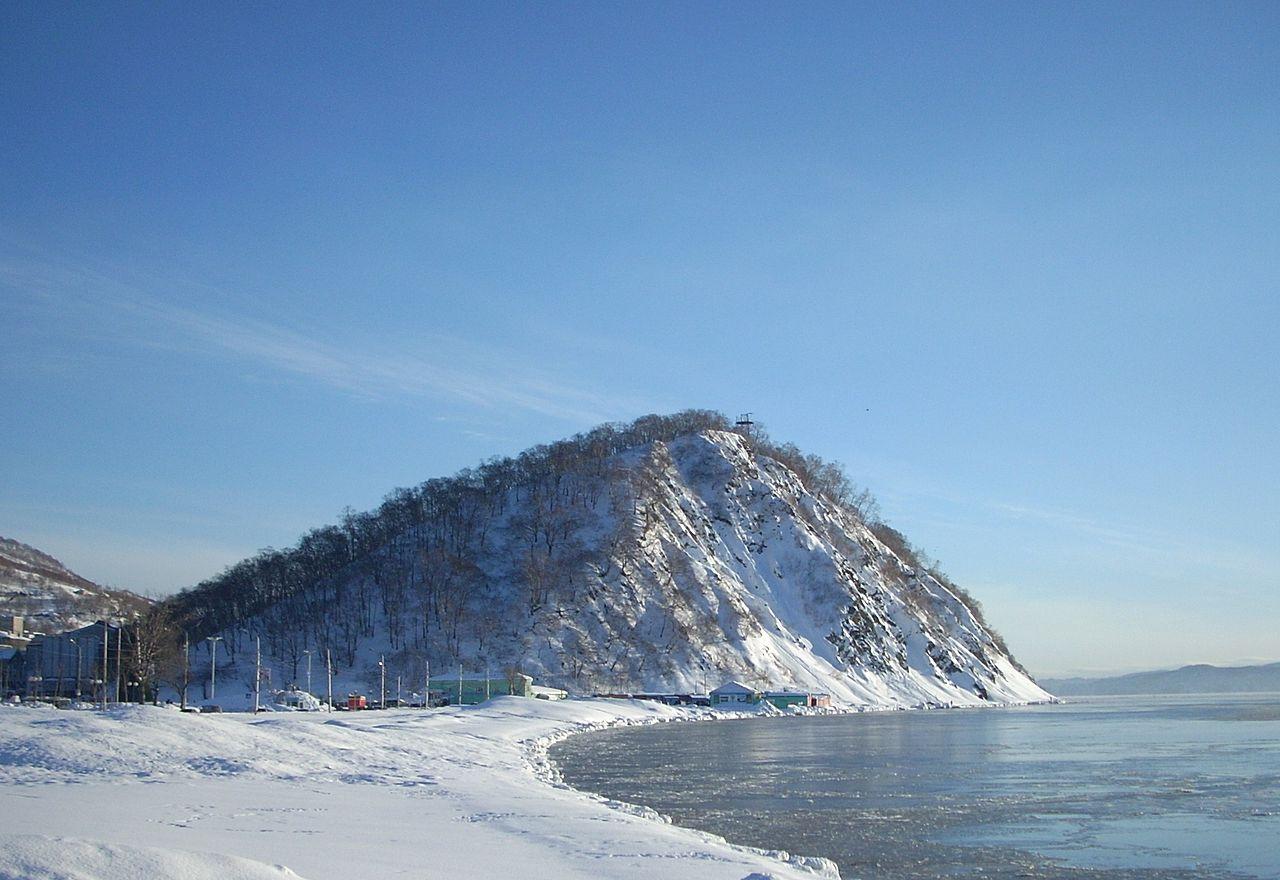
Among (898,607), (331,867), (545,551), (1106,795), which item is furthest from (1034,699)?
(331,867)

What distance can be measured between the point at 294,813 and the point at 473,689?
9515 cm

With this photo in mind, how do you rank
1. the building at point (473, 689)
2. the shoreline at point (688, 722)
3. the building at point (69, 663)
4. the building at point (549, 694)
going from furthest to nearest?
the building at point (549, 694) < the building at point (473, 689) < the building at point (69, 663) < the shoreline at point (688, 722)

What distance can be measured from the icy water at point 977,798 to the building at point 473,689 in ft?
156

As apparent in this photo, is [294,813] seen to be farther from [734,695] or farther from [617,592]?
[617,592]

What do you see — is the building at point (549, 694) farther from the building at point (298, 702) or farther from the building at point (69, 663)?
the building at point (69, 663)

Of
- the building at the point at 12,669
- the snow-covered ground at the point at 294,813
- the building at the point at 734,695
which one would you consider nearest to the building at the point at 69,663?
the building at the point at 12,669

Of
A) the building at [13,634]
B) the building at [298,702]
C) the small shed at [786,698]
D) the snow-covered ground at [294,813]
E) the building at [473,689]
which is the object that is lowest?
the small shed at [786,698]

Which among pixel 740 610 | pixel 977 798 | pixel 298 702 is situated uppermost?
pixel 740 610

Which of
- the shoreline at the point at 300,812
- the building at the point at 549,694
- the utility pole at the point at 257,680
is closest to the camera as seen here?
the shoreline at the point at 300,812

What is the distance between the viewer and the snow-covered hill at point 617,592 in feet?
481

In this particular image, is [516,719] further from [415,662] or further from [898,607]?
[898,607]

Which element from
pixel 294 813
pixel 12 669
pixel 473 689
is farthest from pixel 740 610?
pixel 294 813

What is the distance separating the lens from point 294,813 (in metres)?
25.2

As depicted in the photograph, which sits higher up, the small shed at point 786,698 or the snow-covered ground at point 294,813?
the snow-covered ground at point 294,813
